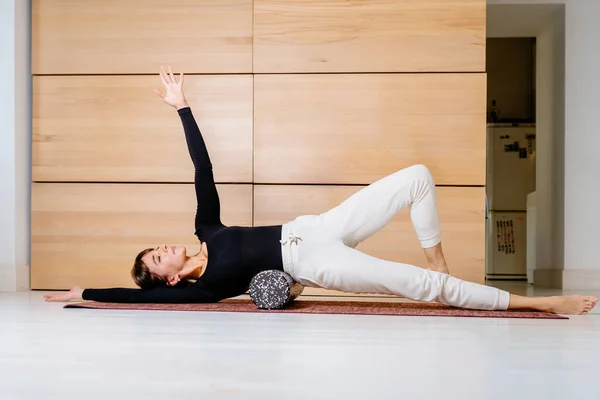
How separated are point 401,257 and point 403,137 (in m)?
0.68

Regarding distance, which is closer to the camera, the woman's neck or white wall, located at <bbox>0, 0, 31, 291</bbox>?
the woman's neck

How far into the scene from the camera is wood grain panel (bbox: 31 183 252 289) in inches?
163

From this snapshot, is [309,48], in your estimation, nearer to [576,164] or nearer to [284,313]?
[284,313]

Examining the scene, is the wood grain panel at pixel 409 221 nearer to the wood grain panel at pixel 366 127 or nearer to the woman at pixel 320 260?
the wood grain panel at pixel 366 127

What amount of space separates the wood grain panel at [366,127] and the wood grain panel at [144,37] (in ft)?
1.02

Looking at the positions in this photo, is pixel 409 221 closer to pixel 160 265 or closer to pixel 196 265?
pixel 196 265

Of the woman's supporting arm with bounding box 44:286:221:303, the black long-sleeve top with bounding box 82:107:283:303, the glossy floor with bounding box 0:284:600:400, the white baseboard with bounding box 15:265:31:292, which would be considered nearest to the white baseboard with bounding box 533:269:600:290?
the glossy floor with bounding box 0:284:600:400

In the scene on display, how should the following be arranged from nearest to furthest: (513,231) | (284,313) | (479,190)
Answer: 1. (284,313)
2. (479,190)
3. (513,231)

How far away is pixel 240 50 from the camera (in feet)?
13.6

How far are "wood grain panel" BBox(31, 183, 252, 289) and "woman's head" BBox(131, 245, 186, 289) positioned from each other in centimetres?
113

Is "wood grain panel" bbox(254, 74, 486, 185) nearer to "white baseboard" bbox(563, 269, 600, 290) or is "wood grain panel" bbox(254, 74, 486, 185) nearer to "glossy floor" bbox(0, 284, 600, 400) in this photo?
"white baseboard" bbox(563, 269, 600, 290)

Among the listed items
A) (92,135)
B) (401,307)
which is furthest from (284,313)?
(92,135)

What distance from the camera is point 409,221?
4074 millimetres

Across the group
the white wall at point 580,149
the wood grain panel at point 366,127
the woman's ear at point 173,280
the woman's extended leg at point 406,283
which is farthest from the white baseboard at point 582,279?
the woman's ear at point 173,280
